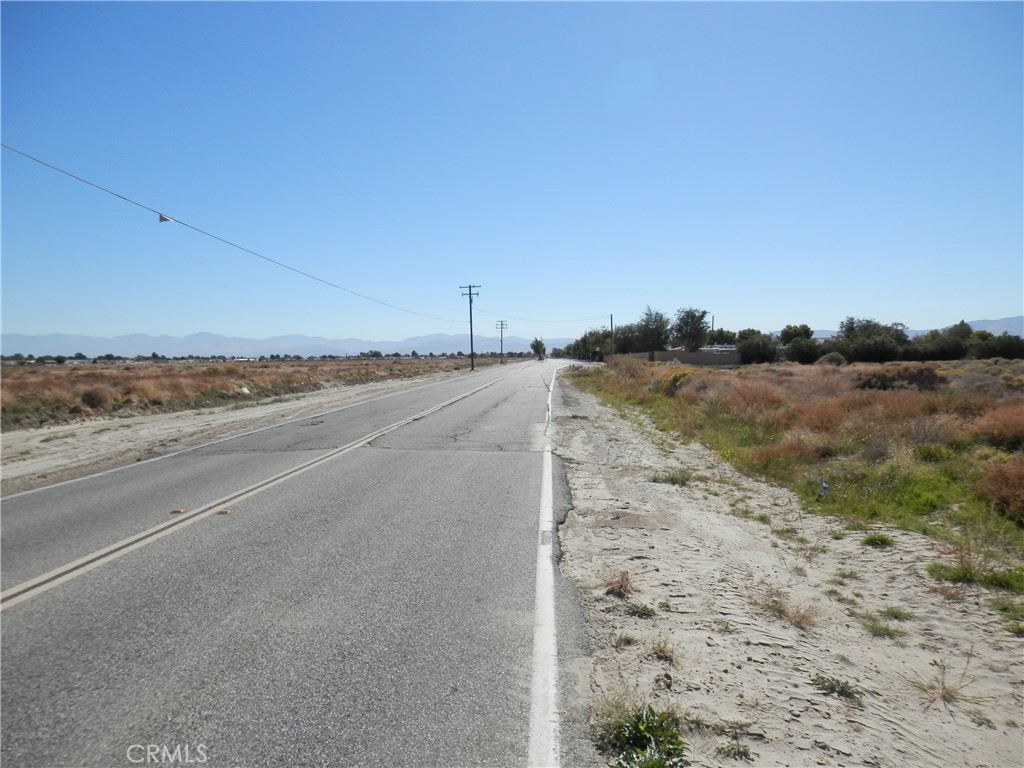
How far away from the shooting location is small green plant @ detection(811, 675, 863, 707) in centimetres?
351

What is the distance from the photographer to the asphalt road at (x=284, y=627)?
3.09 metres

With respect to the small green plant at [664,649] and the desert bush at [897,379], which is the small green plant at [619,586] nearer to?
the small green plant at [664,649]

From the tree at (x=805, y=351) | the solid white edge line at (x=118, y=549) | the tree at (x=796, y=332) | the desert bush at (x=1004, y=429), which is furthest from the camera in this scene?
the tree at (x=796, y=332)

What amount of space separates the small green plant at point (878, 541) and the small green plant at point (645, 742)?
15.1 ft

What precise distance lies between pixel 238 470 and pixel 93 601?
5.73 meters

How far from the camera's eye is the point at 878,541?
6.57 meters

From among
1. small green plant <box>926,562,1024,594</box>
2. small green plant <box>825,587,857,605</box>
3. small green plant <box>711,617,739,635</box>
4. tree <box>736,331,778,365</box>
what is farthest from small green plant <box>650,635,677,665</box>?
tree <box>736,331,778,365</box>

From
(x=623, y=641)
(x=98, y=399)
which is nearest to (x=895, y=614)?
(x=623, y=641)

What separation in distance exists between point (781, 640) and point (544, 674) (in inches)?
72.7

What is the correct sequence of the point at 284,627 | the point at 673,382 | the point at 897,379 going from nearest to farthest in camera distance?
the point at 284,627 < the point at 897,379 < the point at 673,382

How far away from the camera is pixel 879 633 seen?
441 centimetres

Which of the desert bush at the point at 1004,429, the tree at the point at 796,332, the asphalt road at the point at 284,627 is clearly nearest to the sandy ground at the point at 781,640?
the asphalt road at the point at 284,627

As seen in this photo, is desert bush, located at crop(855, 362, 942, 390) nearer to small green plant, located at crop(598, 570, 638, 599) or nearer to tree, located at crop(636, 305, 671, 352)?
small green plant, located at crop(598, 570, 638, 599)

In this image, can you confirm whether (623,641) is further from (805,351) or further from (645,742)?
(805,351)
